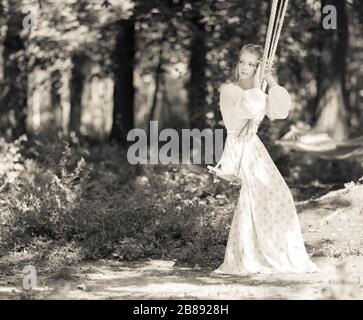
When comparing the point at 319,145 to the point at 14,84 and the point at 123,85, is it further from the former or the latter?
the point at 14,84

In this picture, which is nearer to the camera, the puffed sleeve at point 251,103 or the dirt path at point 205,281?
the dirt path at point 205,281

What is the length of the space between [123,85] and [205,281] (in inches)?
394

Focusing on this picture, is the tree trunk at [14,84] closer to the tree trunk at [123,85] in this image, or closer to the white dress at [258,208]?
the tree trunk at [123,85]

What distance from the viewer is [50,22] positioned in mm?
14930

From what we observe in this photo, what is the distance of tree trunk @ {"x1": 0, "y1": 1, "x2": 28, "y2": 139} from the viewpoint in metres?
16.6

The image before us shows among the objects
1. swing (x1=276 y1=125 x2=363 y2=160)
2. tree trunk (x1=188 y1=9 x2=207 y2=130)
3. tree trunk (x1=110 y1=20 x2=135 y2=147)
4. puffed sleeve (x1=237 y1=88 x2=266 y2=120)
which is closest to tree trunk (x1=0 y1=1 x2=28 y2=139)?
tree trunk (x1=110 y1=20 x2=135 y2=147)

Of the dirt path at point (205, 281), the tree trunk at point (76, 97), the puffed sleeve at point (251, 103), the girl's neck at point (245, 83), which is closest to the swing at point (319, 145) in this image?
the dirt path at point (205, 281)

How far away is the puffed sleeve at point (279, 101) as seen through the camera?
25.9ft

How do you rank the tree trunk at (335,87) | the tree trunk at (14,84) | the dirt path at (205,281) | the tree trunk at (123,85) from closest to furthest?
1. the dirt path at (205,281)
2. the tree trunk at (14,84)
3. the tree trunk at (123,85)
4. the tree trunk at (335,87)

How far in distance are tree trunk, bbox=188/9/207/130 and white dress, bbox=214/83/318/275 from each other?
7.42 m

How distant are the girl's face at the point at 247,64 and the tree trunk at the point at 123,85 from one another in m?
8.73

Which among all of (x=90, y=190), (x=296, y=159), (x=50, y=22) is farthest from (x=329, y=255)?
(x=50, y=22)

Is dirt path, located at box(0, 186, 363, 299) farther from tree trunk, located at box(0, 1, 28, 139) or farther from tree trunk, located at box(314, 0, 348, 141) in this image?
tree trunk, located at box(314, 0, 348, 141)
